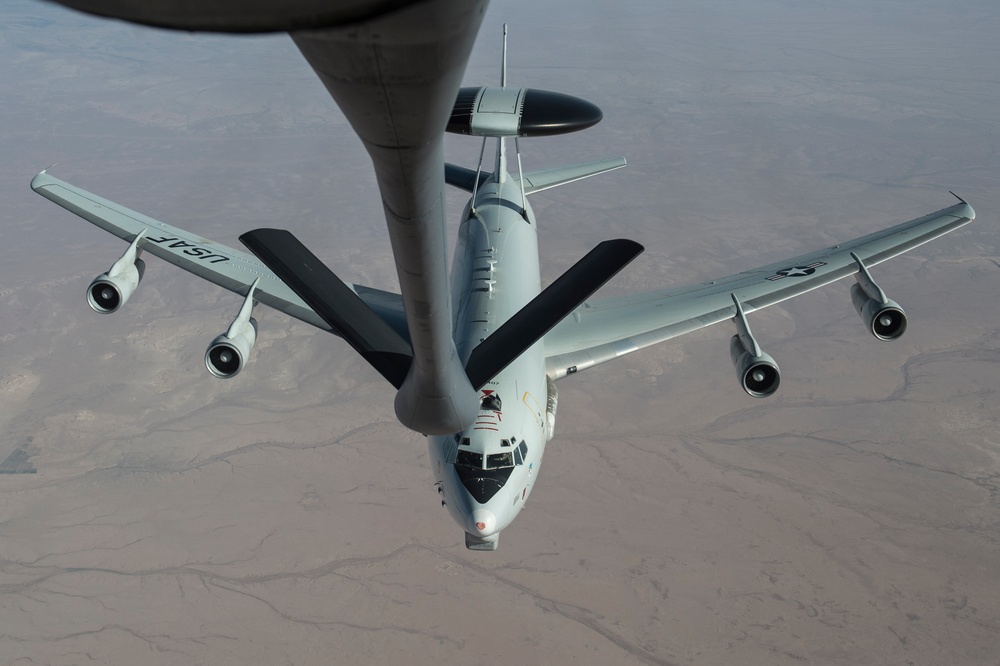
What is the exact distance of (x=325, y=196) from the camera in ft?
623

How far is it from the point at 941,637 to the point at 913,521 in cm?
1484

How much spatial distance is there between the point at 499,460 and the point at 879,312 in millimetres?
17839

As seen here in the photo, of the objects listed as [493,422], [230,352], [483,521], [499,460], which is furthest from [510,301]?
[230,352]

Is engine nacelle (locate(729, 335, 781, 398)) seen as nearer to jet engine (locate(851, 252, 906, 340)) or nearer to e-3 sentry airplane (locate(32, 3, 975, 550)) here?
e-3 sentry airplane (locate(32, 3, 975, 550))

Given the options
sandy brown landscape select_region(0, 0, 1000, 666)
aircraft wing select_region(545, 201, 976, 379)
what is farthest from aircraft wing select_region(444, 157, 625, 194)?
sandy brown landscape select_region(0, 0, 1000, 666)

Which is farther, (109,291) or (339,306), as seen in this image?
(109,291)

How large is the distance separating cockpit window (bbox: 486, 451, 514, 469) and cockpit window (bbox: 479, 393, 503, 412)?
1.49m

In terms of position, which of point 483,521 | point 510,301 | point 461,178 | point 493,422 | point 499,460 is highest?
point 461,178

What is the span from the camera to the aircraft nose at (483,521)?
888 inches

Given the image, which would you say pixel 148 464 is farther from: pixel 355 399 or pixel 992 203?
pixel 992 203

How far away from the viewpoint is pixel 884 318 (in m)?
30.6

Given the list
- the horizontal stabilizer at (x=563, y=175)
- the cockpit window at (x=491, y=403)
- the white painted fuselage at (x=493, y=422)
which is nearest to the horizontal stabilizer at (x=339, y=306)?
the white painted fuselage at (x=493, y=422)

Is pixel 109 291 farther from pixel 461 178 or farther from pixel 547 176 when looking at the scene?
pixel 547 176

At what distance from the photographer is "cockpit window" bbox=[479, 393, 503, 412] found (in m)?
24.0
